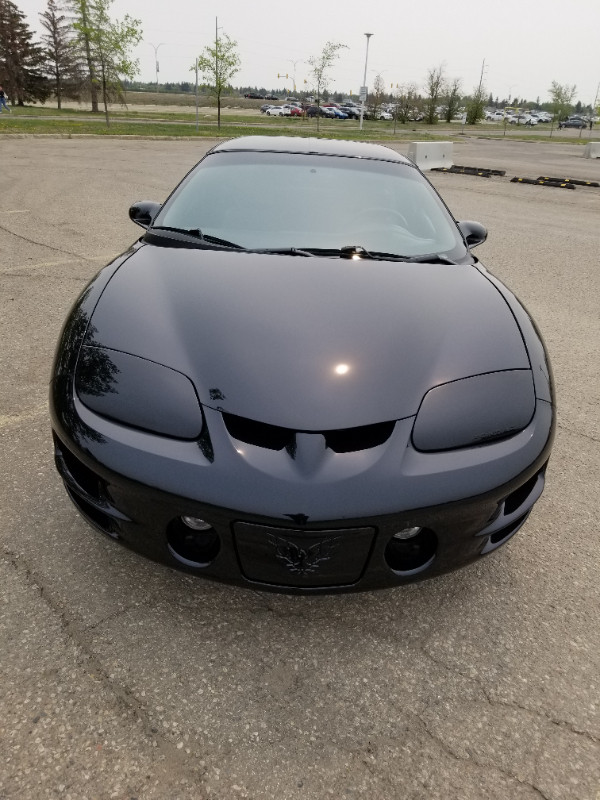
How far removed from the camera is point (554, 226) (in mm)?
8906

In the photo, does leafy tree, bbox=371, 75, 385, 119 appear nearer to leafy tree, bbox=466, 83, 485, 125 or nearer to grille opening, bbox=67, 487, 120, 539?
leafy tree, bbox=466, 83, 485, 125

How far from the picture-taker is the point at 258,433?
1.59 meters

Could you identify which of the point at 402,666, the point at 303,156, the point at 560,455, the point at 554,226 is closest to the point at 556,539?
→ the point at 560,455

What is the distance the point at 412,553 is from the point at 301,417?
51 centimetres

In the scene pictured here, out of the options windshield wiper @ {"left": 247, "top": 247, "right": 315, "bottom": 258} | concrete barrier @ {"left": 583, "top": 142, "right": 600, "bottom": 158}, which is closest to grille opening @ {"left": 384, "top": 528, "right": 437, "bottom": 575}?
windshield wiper @ {"left": 247, "top": 247, "right": 315, "bottom": 258}

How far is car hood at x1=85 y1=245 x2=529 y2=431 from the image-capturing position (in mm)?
1656

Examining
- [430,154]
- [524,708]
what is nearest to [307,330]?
[524,708]

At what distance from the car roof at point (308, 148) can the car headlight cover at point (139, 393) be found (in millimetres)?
1894

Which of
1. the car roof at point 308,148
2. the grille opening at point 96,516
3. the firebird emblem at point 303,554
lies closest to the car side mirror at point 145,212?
the car roof at point 308,148

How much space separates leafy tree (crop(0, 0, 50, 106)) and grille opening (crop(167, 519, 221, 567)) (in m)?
60.0

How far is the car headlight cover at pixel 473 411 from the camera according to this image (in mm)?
1632

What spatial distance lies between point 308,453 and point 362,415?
0.64 feet

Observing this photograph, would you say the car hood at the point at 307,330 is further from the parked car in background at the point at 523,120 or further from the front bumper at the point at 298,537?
the parked car in background at the point at 523,120

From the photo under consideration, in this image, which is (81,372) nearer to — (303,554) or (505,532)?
(303,554)
